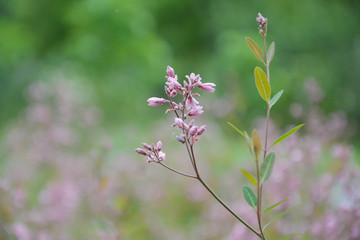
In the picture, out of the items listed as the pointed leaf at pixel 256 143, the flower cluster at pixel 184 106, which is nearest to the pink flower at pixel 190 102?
the flower cluster at pixel 184 106

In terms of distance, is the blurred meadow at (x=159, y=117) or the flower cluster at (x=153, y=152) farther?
the blurred meadow at (x=159, y=117)

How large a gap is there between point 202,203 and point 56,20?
748cm

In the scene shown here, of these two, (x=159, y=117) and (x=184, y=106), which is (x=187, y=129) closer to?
(x=184, y=106)

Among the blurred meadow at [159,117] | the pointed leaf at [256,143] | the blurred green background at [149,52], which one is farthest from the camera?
the blurred green background at [149,52]

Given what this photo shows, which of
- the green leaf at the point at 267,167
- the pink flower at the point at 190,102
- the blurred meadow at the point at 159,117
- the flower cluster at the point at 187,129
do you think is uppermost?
the blurred meadow at the point at 159,117

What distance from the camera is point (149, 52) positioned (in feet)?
21.8

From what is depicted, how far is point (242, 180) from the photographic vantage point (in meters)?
2.19

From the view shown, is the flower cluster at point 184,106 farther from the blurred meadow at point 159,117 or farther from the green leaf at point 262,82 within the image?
the blurred meadow at point 159,117

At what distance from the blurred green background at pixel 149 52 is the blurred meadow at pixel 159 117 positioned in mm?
25

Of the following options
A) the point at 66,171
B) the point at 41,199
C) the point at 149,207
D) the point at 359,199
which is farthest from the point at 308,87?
the point at 66,171

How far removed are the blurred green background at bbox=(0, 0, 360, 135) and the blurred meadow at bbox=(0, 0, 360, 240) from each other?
0.02m

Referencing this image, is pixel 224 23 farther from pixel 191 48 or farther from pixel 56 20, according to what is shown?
pixel 56 20

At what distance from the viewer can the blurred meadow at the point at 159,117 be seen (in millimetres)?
1242

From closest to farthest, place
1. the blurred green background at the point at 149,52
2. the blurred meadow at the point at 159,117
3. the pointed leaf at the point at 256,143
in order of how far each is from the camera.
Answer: the pointed leaf at the point at 256,143
the blurred meadow at the point at 159,117
the blurred green background at the point at 149,52
